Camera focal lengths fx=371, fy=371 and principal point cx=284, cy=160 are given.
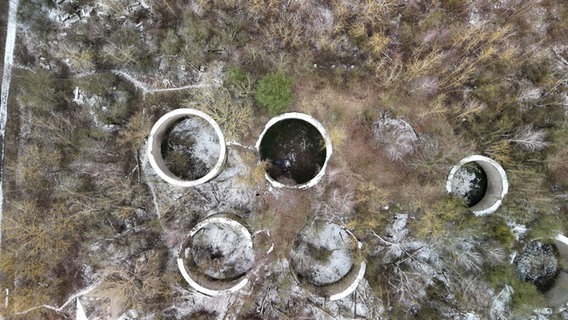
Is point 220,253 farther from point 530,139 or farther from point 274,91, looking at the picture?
point 530,139

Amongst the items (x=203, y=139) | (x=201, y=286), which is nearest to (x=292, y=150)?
(x=203, y=139)

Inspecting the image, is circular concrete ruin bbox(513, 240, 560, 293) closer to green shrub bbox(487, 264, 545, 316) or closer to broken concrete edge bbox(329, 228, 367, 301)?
green shrub bbox(487, 264, 545, 316)

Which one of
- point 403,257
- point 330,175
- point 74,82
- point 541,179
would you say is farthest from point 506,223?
point 74,82

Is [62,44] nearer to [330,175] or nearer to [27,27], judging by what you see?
[27,27]

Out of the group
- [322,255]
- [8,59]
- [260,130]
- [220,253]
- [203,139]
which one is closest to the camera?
[260,130]

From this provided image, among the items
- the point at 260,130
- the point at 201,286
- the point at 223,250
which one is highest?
the point at 260,130

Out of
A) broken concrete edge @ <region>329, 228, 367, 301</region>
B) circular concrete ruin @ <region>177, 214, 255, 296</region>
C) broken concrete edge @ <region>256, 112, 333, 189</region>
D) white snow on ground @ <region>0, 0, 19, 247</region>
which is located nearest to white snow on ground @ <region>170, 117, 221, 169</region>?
broken concrete edge @ <region>256, 112, 333, 189</region>

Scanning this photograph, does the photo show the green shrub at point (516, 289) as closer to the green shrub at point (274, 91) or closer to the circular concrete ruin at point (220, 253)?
the circular concrete ruin at point (220, 253)

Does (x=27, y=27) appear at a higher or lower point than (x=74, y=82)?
higher
